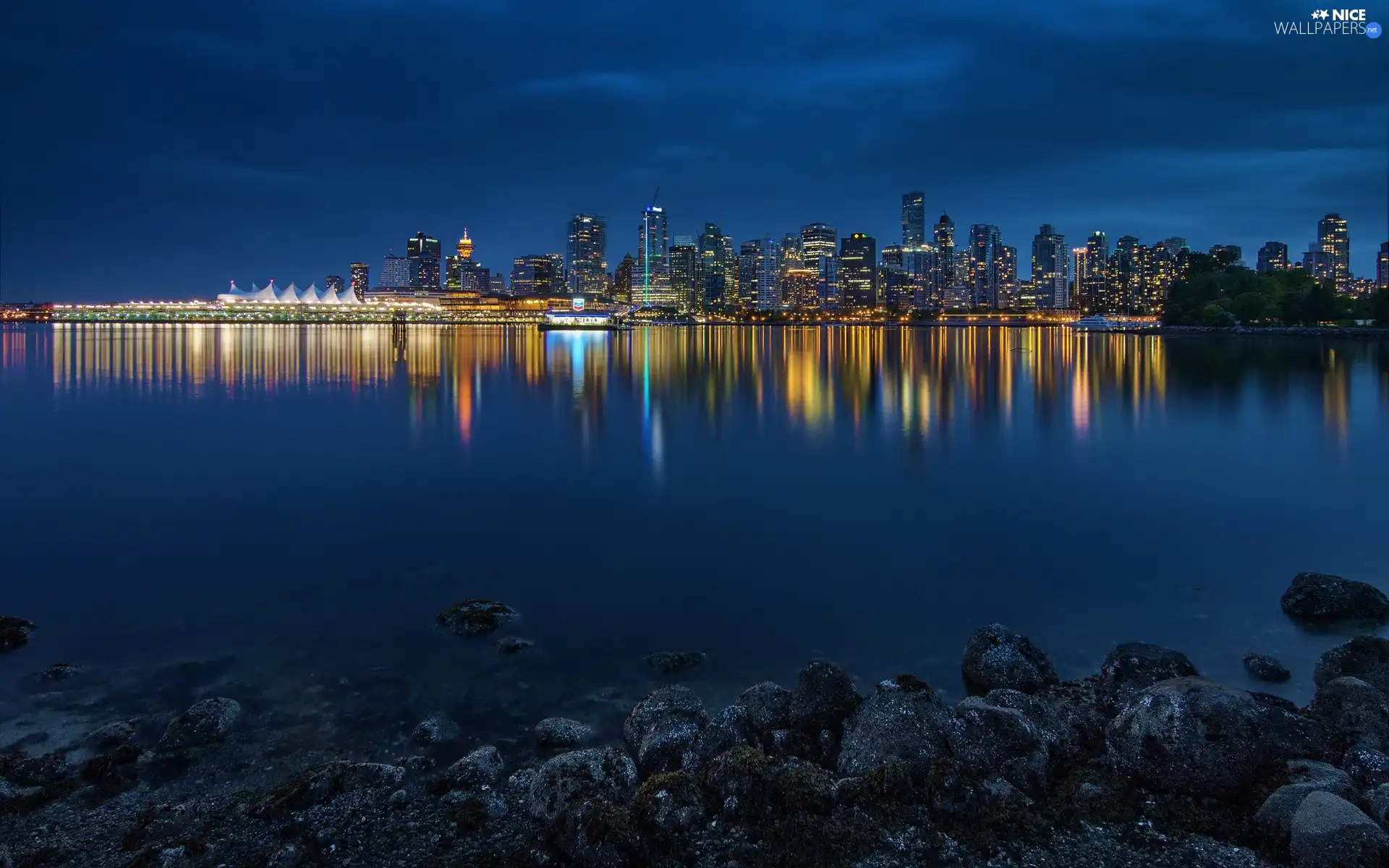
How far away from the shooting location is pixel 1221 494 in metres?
16.9

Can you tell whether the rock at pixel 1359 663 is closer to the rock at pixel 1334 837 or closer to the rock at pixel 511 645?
the rock at pixel 1334 837

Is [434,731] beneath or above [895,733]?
beneath

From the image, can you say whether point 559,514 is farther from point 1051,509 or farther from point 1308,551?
point 1308,551

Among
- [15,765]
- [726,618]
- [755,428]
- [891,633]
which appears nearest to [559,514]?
[726,618]

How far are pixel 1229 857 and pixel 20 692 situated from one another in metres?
9.61

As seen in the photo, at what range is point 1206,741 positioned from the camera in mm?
6062

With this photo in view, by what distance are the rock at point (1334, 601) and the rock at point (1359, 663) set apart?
200 cm

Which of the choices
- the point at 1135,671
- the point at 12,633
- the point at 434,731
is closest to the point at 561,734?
the point at 434,731

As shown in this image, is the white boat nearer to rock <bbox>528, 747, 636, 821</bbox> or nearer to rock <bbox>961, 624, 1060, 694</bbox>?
rock <bbox>961, 624, 1060, 694</bbox>

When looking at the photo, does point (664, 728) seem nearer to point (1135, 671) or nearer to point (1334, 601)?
point (1135, 671)

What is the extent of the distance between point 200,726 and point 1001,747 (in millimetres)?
6217

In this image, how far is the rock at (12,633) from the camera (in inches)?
348

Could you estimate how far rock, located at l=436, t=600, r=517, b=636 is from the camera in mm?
9414

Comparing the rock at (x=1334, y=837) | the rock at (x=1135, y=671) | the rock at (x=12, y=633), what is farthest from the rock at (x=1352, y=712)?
the rock at (x=12, y=633)
